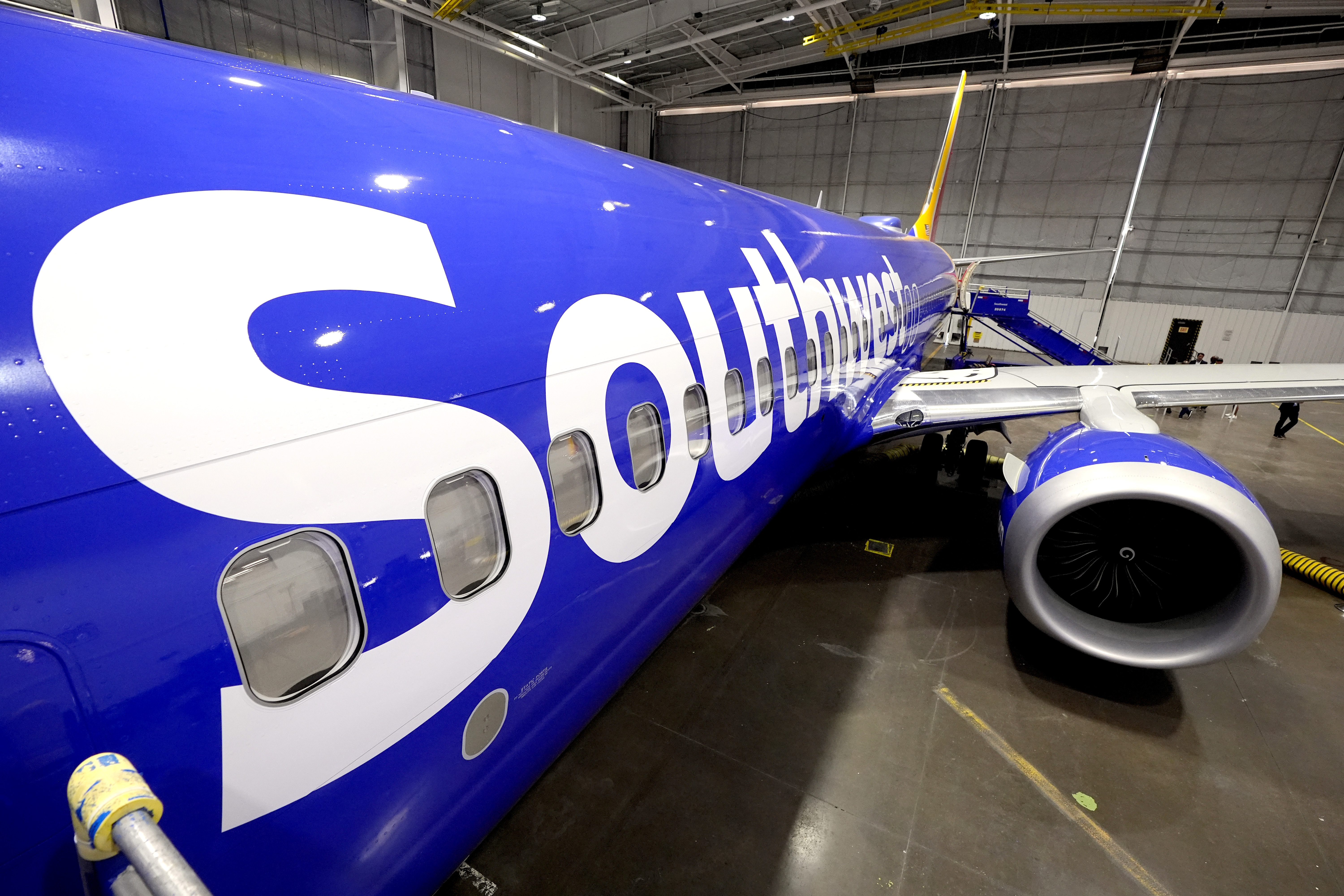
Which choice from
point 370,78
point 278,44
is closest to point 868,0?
point 370,78

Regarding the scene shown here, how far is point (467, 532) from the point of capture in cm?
212

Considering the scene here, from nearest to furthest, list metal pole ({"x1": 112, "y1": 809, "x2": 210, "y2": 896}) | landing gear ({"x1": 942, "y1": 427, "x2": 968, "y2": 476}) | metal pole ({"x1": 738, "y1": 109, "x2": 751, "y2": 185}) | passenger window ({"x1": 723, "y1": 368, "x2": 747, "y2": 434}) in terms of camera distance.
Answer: metal pole ({"x1": 112, "y1": 809, "x2": 210, "y2": 896}) → passenger window ({"x1": 723, "y1": 368, "x2": 747, "y2": 434}) → landing gear ({"x1": 942, "y1": 427, "x2": 968, "y2": 476}) → metal pole ({"x1": 738, "y1": 109, "x2": 751, "y2": 185})

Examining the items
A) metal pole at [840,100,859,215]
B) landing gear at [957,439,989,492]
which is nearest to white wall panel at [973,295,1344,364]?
metal pole at [840,100,859,215]

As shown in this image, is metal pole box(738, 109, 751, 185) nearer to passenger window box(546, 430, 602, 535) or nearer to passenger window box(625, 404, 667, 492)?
passenger window box(625, 404, 667, 492)

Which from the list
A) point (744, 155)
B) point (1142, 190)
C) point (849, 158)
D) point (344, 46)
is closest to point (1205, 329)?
point (1142, 190)

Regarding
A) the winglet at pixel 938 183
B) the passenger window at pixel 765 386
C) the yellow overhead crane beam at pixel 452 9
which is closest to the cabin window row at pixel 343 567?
the passenger window at pixel 765 386

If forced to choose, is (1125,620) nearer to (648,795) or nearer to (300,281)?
(648,795)

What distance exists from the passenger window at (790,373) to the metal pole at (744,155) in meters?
25.3

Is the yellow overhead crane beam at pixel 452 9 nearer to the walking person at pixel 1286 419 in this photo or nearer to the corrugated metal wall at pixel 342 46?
the corrugated metal wall at pixel 342 46

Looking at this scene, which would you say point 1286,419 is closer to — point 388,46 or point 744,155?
point 744,155

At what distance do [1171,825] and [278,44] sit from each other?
18418 millimetres

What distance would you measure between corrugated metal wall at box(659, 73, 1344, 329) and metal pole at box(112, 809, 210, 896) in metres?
28.5

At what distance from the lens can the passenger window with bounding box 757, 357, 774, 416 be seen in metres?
4.31

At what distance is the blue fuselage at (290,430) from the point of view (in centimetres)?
124
